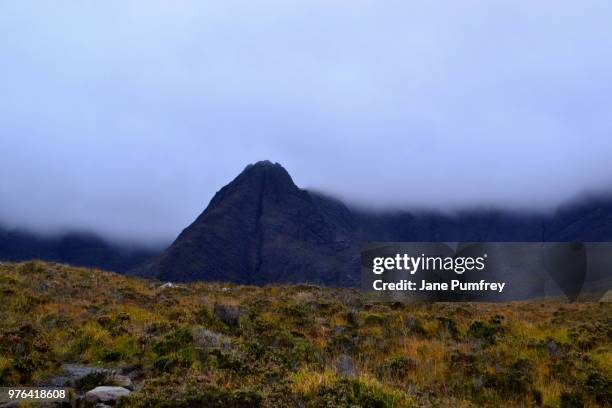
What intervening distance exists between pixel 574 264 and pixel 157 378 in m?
16.9

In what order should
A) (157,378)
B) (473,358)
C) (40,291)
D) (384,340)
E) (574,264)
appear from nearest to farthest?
(157,378) → (473,358) → (384,340) → (40,291) → (574,264)

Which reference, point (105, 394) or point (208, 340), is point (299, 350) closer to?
point (208, 340)

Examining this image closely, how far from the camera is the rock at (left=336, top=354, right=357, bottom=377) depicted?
10.5 meters

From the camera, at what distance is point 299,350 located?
11.8m

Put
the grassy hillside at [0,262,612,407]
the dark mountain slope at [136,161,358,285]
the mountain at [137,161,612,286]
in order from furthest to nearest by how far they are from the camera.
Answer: the mountain at [137,161,612,286] → the dark mountain slope at [136,161,358,285] → the grassy hillside at [0,262,612,407]

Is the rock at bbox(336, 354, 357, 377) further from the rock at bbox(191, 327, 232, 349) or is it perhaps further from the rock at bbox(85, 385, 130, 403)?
the rock at bbox(85, 385, 130, 403)

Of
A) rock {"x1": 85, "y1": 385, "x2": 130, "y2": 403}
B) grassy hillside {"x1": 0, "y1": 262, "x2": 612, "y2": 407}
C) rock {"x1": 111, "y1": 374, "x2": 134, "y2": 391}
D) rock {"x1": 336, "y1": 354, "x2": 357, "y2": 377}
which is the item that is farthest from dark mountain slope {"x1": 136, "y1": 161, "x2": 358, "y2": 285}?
rock {"x1": 85, "y1": 385, "x2": 130, "y2": 403}

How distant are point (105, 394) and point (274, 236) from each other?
550 ft

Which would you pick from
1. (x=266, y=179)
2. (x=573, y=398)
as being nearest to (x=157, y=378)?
(x=573, y=398)

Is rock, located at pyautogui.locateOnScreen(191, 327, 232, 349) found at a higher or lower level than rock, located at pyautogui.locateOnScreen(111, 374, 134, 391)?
higher

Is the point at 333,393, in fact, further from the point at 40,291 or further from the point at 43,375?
the point at 40,291

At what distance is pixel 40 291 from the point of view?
17266 millimetres

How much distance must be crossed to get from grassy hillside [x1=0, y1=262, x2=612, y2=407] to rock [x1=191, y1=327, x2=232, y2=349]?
0.04 metres

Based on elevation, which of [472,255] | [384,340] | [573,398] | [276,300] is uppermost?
[472,255]
